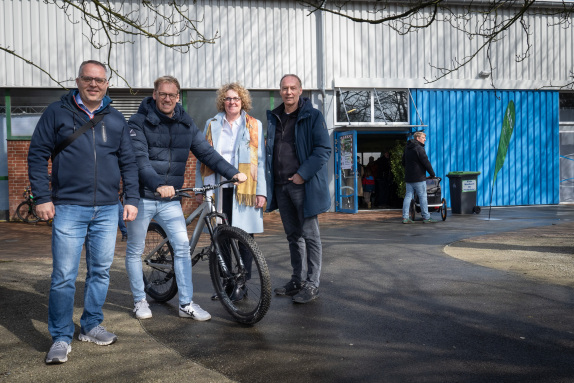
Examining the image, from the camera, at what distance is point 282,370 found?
349 cm

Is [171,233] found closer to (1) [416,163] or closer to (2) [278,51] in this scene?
(1) [416,163]

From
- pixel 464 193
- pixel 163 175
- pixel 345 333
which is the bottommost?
pixel 345 333

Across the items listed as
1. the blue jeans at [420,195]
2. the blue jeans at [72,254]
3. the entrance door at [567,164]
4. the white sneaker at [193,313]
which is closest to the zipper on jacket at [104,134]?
the blue jeans at [72,254]

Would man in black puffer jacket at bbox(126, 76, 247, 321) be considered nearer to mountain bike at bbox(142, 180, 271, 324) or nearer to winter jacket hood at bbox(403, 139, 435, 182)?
mountain bike at bbox(142, 180, 271, 324)

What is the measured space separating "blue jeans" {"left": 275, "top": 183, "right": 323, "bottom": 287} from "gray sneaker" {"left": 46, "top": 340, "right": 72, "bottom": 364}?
228cm

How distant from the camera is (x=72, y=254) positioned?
12.9 ft

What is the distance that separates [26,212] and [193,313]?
12.5m

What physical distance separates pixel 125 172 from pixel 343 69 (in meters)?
14.1

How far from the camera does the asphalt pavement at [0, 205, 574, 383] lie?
347 centimetres

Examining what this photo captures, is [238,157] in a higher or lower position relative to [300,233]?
higher

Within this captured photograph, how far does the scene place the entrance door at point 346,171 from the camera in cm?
1670

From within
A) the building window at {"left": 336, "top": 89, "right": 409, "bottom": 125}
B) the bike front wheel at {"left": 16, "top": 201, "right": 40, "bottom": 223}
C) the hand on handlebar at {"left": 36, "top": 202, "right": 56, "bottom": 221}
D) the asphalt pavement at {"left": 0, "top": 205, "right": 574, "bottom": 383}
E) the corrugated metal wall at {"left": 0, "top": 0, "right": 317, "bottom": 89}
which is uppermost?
the corrugated metal wall at {"left": 0, "top": 0, "right": 317, "bottom": 89}

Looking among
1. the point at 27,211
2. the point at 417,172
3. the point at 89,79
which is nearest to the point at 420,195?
the point at 417,172

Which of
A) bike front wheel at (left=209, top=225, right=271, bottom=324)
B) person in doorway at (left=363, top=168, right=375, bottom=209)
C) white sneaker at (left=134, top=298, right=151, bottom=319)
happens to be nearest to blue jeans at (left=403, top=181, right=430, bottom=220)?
person in doorway at (left=363, top=168, right=375, bottom=209)
